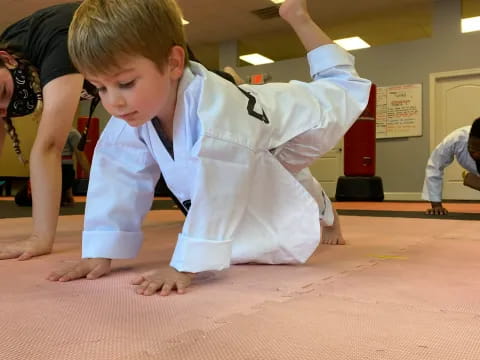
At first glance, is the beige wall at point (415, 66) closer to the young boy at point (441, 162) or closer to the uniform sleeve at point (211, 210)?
the young boy at point (441, 162)

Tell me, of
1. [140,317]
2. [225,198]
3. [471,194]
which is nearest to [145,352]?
[140,317]

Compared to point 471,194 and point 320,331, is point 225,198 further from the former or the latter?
point 471,194

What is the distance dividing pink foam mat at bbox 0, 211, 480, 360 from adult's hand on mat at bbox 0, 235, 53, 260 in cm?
4

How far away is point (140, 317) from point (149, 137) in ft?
1.40

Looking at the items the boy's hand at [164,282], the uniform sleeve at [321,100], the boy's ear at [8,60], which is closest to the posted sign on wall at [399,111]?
the uniform sleeve at [321,100]

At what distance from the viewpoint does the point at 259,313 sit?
2.30ft

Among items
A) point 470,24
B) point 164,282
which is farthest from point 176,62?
point 470,24

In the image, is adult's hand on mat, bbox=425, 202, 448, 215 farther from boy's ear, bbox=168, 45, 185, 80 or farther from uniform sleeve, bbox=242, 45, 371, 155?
boy's ear, bbox=168, 45, 185, 80

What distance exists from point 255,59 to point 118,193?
653cm

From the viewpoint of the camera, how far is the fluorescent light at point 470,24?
5.70 m

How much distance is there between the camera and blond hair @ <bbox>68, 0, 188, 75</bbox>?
815 mm

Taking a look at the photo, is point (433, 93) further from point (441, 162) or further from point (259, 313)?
point (259, 313)

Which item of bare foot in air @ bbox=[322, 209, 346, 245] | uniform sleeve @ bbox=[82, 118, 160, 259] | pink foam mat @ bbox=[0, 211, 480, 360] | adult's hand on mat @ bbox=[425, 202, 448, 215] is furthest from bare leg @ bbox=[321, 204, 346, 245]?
adult's hand on mat @ bbox=[425, 202, 448, 215]

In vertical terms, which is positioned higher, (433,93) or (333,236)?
(433,93)
